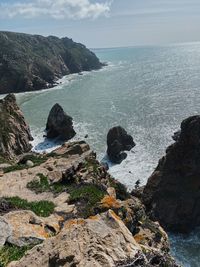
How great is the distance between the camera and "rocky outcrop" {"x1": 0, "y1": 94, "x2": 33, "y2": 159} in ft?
225

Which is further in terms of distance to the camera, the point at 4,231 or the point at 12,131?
the point at 12,131

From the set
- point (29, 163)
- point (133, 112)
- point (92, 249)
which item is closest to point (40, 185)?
point (29, 163)

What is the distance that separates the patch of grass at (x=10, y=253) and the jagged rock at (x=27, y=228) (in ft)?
0.96

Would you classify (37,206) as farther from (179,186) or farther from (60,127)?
(60,127)

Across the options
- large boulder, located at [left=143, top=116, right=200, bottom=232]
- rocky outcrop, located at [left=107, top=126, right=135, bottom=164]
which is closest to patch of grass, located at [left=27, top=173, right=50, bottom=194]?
large boulder, located at [left=143, top=116, right=200, bottom=232]

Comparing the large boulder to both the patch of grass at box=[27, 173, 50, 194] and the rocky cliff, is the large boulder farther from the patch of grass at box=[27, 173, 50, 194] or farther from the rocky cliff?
the patch of grass at box=[27, 173, 50, 194]

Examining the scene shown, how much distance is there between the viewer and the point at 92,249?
36.1 ft

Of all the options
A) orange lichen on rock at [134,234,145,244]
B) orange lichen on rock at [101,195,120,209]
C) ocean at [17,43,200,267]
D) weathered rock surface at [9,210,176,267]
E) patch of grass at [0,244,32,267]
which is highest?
weathered rock surface at [9,210,176,267]

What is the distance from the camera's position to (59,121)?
8506cm

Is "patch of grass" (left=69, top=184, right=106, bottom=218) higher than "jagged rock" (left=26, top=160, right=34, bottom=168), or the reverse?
"patch of grass" (left=69, top=184, right=106, bottom=218)

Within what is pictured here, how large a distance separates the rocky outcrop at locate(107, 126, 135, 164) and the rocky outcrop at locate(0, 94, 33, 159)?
1520 centimetres

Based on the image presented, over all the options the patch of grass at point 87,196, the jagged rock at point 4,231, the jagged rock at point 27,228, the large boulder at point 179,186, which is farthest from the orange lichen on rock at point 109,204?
the large boulder at point 179,186

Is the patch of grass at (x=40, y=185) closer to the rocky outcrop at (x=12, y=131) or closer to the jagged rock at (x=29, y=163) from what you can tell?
the jagged rock at (x=29, y=163)

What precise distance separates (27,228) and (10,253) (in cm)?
320
